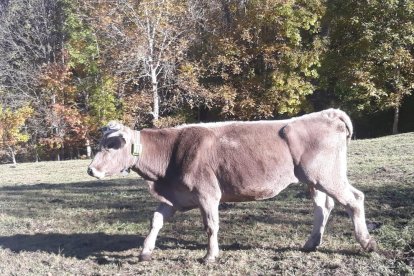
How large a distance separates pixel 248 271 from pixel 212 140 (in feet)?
5.53

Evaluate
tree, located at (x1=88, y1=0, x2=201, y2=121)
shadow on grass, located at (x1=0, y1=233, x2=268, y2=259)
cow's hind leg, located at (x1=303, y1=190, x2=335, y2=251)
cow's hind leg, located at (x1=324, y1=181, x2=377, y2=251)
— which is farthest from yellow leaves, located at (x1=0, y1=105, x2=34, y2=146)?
cow's hind leg, located at (x1=324, y1=181, x2=377, y2=251)

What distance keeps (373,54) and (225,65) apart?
8787 millimetres

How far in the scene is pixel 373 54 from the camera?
95.1 feet

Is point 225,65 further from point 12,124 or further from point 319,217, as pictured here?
point 319,217

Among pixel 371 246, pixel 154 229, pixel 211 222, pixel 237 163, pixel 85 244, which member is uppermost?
pixel 237 163

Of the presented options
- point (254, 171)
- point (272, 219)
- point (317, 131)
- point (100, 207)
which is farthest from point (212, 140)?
point (100, 207)

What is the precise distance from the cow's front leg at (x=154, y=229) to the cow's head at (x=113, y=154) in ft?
2.51

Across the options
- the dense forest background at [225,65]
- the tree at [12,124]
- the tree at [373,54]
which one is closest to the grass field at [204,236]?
the tree at [373,54]

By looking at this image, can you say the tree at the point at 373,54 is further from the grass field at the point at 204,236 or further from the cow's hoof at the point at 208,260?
the cow's hoof at the point at 208,260

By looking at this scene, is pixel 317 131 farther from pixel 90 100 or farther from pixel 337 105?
pixel 90 100

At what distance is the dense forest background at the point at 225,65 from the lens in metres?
29.0

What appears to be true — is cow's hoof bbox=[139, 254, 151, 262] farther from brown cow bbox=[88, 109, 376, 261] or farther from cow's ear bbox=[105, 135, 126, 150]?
cow's ear bbox=[105, 135, 126, 150]

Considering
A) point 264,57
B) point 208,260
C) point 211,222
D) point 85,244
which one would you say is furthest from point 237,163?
point 264,57

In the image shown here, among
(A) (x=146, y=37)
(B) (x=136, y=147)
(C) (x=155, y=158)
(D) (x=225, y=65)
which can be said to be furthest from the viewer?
(D) (x=225, y=65)
